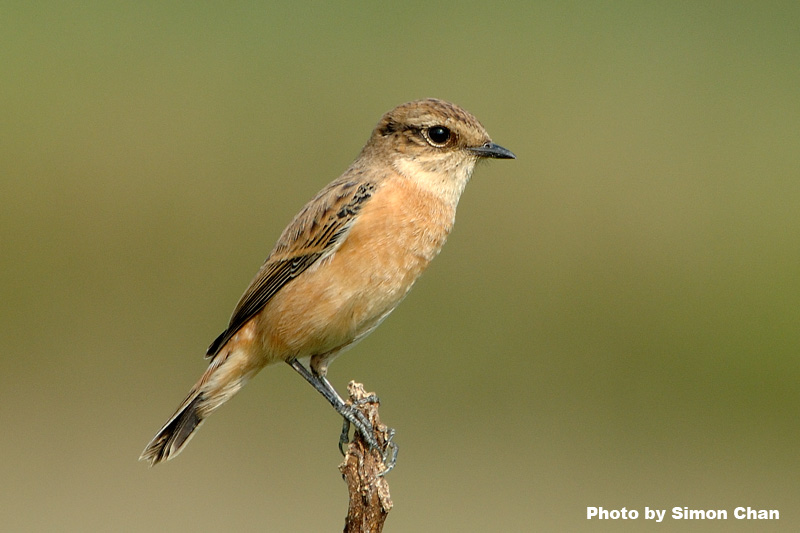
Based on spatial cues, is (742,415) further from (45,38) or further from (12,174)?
(45,38)

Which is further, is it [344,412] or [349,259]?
[349,259]

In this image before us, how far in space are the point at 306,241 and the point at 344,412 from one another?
1090 millimetres

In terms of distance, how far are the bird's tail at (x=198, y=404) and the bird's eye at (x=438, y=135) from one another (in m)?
1.76

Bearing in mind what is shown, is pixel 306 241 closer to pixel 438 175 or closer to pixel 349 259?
pixel 349 259

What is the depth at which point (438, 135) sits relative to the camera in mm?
6547

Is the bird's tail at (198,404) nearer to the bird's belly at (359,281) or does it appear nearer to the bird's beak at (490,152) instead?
the bird's belly at (359,281)

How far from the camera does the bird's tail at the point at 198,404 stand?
6441 mm

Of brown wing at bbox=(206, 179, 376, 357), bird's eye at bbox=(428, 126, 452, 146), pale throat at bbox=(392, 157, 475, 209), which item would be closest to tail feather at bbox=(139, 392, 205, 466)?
brown wing at bbox=(206, 179, 376, 357)

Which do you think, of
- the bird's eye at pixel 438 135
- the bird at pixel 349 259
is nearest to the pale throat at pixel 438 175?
the bird at pixel 349 259

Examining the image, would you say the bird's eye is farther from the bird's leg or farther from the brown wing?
the bird's leg

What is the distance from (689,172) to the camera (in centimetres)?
1461

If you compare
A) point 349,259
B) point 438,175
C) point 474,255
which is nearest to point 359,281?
point 349,259

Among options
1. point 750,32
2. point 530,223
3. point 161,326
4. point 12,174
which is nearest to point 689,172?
point 530,223

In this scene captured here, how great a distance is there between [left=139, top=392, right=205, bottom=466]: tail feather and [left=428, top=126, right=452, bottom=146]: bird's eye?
2070 mm
